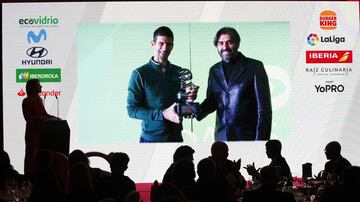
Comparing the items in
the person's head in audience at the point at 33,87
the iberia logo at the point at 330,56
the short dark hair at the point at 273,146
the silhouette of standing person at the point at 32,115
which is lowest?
the short dark hair at the point at 273,146

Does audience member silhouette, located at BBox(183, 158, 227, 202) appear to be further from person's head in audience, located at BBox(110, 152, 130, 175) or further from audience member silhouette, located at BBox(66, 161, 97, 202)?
audience member silhouette, located at BBox(66, 161, 97, 202)

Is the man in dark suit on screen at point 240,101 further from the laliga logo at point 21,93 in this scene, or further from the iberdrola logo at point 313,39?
the laliga logo at point 21,93

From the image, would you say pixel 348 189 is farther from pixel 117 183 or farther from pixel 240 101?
pixel 240 101

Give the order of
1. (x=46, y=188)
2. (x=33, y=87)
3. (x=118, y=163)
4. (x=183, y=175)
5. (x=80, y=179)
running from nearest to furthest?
(x=80, y=179) → (x=46, y=188) → (x=183, y=175) → (x=118, y=163) → (x=33, y=87)

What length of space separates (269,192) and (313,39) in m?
5.41

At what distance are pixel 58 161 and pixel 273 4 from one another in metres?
4.78

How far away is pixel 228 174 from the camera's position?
248 inches

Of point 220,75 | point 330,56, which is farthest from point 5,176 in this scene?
point 330,56

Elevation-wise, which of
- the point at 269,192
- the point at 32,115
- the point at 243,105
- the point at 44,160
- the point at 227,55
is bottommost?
the point at 269,192

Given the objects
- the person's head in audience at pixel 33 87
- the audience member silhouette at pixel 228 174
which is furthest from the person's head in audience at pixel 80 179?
the person's head in audience at pixel 33 87

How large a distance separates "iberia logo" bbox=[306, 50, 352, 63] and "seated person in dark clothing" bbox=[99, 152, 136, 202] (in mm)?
4968

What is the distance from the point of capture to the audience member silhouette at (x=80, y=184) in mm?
5254

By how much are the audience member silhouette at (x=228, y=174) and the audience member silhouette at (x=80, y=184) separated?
926 millimetres

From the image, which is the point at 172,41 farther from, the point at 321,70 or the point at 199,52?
the point at 321,70
